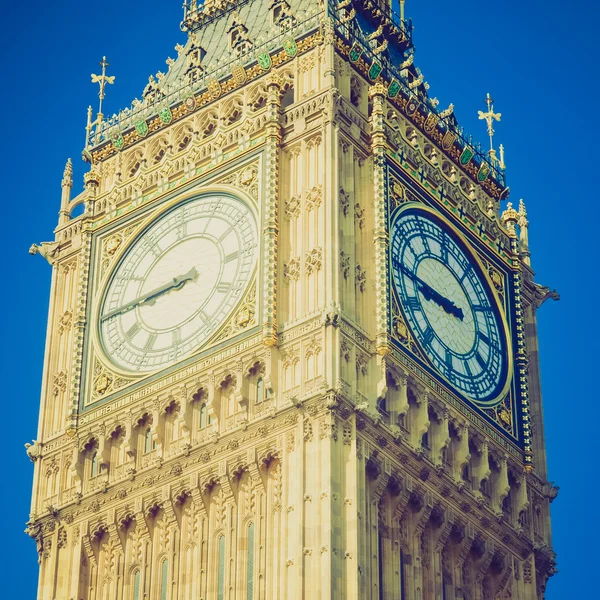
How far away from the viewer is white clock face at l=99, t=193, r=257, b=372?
179 ft

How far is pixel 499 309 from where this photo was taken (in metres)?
58.3

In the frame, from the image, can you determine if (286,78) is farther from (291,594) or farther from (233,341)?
(291,594)

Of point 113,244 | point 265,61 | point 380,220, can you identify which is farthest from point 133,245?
point 380,220

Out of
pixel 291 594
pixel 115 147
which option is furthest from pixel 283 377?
pixel 115 147

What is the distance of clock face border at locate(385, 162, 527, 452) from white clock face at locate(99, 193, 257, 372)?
344cm

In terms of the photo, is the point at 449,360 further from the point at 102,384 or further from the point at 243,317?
the point at 102,384

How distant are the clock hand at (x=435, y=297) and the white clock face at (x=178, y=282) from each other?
364 cm

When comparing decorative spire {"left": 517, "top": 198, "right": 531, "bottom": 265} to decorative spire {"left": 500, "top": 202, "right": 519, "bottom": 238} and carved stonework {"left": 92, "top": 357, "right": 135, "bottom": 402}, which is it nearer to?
decorative spire {"left": 500, "top": 202, "right": 519, "bottom": 238}

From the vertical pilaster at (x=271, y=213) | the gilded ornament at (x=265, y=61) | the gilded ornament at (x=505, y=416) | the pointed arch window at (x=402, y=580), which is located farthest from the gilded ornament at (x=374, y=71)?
the pointed arch window at (x=402, y=580)

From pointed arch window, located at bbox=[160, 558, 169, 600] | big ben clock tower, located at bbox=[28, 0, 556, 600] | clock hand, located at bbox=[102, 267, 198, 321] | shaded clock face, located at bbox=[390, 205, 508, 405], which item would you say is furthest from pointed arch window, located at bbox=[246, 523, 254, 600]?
clock hand, located at bbox=[102, 267, 198, 321]

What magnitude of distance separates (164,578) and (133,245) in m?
8.91

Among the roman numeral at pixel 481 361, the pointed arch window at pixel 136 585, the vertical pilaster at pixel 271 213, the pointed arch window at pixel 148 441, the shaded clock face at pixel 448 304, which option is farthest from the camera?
the roman numeral at pixel 481 361

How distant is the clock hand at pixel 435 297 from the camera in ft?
182

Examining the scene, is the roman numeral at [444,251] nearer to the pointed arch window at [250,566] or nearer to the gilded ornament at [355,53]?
the gilded ornament at [355,53]
